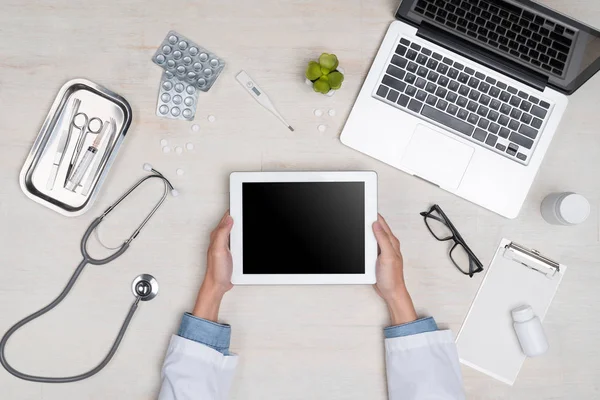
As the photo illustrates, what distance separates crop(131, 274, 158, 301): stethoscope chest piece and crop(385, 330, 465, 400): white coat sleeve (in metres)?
0.51

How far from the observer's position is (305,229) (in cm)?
109

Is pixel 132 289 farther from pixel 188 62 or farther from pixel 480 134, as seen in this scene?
pixel 480 134

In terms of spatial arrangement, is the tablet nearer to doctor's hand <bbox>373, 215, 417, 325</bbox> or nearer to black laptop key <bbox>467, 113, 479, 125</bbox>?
doctor's hand <bbox>373, 215, 417, 325</bbox>

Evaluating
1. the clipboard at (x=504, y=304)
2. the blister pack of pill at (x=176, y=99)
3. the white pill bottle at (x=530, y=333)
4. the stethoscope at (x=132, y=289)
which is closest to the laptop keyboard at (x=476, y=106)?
the clipboard at (x=504, y=304)

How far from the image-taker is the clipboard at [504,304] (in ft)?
3.71

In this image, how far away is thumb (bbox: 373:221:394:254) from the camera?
3.53 feet

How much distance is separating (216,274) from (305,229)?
20cm

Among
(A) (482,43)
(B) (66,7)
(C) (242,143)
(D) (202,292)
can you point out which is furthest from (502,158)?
(B) (66,7)

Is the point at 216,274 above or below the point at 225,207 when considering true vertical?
below

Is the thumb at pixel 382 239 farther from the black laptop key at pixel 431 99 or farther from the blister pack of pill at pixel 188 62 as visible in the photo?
the blister pack of pill at pixel 188 62

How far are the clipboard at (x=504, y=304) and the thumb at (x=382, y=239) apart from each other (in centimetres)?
24

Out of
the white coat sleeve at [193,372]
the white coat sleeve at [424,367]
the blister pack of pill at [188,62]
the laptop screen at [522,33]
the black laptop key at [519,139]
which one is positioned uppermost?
the laptop screen at [522,33]

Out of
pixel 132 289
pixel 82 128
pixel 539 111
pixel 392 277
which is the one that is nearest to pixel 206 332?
pixel 132 289

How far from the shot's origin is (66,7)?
1.16 metres
